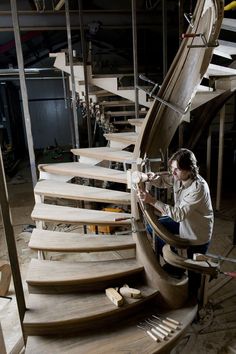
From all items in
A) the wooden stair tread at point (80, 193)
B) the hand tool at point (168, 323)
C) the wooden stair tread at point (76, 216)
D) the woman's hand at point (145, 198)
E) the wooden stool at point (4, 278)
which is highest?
the woman's hand at point (145, 198)

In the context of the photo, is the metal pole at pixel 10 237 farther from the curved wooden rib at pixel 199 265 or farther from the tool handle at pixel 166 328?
the curved wooden rib at pixel 199 265

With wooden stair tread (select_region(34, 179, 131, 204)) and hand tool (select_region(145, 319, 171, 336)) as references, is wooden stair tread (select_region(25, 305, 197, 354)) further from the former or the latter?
wooden stair tread (select_region(34, 179, 131, 204))

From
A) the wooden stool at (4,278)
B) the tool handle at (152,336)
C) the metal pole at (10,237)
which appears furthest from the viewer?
the wooden stool at (4,278)

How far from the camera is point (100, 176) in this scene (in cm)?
271

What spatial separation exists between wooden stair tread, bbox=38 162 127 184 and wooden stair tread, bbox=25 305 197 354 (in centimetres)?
125

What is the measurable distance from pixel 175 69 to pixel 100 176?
1.21 m

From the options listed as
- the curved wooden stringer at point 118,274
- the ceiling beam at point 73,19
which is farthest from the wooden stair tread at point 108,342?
the ceiling beam at point 73,19

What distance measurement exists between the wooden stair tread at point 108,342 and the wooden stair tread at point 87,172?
125 centimetres

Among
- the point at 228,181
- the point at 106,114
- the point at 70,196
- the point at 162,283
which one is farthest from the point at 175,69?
the point at 228,181

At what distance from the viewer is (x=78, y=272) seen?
213 cm

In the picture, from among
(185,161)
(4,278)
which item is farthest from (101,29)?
(4,278)

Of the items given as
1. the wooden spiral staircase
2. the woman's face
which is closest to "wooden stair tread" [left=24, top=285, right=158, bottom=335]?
the wooden spiral staircase

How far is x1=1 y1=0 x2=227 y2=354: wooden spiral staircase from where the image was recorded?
1922 mm

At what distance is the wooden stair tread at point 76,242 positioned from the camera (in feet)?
7.20
